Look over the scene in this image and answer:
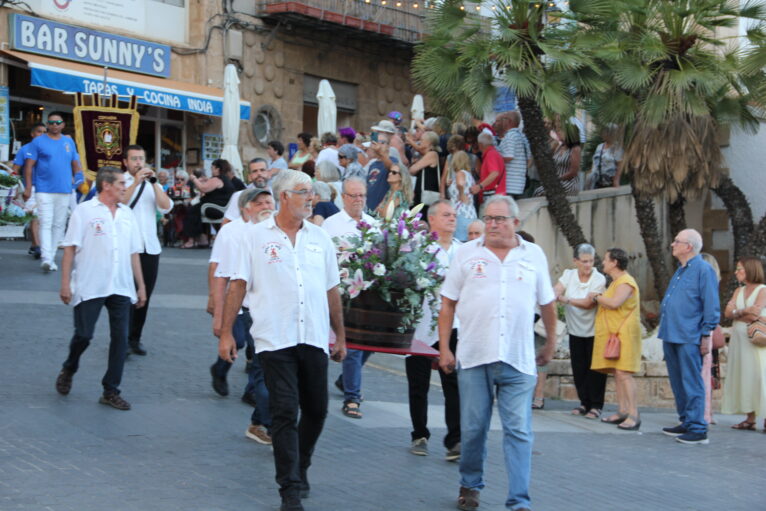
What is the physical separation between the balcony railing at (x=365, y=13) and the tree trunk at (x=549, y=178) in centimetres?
1610

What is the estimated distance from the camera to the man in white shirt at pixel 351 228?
26.9 ft

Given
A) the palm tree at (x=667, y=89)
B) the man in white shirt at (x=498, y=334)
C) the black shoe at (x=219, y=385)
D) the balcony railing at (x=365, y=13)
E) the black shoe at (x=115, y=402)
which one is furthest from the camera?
the balcony railing at (x=365, y=13)

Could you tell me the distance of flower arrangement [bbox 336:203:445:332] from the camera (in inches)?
284

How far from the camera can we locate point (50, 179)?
562 inches

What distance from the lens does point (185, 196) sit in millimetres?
21562

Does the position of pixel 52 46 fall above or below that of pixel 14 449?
above

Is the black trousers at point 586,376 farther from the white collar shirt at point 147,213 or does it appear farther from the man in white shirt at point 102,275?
the man in white shirt at point 102,275

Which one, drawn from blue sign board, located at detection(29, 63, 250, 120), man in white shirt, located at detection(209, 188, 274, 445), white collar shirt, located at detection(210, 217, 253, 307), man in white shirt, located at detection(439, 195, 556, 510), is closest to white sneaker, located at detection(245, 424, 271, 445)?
man in white shirt, located at detection(209, 188, 274, 445)

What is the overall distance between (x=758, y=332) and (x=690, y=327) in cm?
135

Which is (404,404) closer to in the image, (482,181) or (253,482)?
(253,482)

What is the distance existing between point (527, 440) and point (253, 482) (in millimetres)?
1667

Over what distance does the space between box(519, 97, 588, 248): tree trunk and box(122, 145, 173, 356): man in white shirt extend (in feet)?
17.9

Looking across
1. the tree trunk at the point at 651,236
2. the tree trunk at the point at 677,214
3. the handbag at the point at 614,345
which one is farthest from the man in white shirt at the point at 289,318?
the tree trunk at the point at 677,214

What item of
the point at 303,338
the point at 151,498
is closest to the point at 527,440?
the point at 303,338
